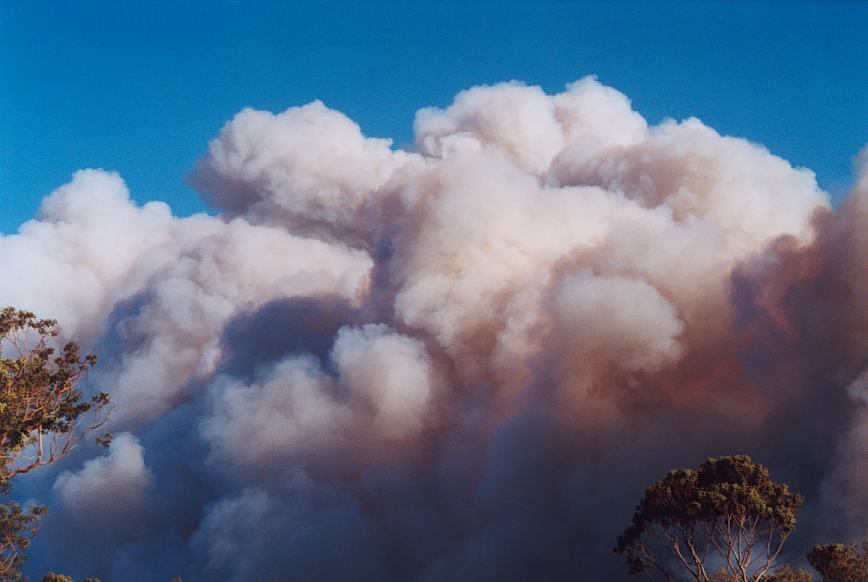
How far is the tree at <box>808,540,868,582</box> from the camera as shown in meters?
36.5

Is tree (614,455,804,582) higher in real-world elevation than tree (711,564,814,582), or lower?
higher

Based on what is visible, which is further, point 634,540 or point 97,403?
point 634,540

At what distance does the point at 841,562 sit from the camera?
36906 mm

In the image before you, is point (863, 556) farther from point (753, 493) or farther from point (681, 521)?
point (681, 521)

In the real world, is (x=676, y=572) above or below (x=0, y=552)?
below

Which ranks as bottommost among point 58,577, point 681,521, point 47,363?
point 681,521

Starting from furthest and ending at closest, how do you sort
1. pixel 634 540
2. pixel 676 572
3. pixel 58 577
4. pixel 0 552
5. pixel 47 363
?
pixel 676 572 < pixel 634 540 < pixel 0 552 < pixel 47 363 < pixel 58 577

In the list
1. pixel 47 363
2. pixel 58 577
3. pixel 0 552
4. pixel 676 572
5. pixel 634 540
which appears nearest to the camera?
pixel 58 577

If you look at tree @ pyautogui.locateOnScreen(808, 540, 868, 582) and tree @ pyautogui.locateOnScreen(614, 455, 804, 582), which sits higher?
tree @ pyautogui.locateOnScreen(614, 455, 804, 582)

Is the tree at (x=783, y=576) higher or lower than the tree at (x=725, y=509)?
lower

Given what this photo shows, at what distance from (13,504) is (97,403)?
9.03 metres

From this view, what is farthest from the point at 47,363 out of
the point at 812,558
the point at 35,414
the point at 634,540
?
the point at 812,558

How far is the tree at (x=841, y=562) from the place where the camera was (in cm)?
3650

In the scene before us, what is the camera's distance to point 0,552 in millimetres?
38906
